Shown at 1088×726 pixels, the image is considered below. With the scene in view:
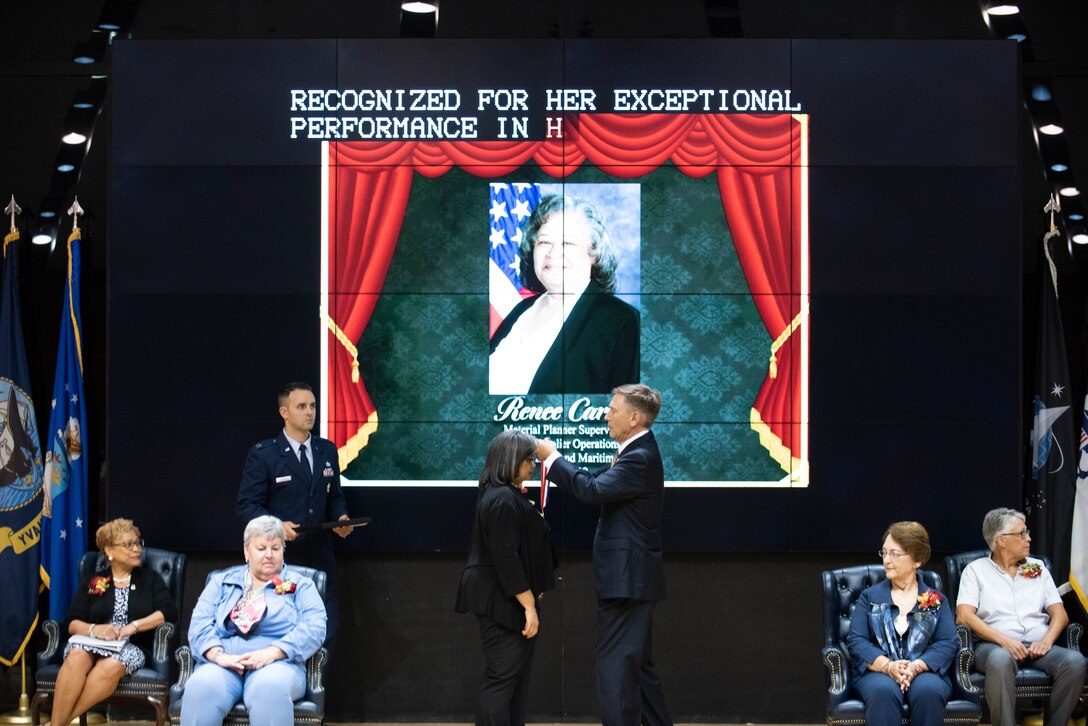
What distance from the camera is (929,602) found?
5.66 metres

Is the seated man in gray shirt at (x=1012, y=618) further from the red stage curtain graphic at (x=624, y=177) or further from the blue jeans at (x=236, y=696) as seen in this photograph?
the blue jeans at (x=236, y=696)

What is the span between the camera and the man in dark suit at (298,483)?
637 cm

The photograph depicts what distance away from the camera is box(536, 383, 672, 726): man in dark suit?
5641 mm

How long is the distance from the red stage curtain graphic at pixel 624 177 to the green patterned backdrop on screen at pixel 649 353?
68 mm

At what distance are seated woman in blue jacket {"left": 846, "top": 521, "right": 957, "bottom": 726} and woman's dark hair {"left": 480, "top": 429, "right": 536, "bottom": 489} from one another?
5.19 feet

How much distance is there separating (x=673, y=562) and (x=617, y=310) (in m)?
1.28

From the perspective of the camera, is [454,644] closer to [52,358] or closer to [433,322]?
[433,322]

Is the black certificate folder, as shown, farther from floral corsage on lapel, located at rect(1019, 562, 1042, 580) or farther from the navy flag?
the navy flag

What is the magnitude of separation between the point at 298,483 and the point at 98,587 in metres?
1.01

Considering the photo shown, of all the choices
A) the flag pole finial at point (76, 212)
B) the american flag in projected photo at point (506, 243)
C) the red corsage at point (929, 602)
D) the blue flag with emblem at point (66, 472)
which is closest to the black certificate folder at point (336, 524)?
the american flag in projected photo at point (506, 243)

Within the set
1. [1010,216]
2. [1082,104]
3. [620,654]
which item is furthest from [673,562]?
[1082,104]

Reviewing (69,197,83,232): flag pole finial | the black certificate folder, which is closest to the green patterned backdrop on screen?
the black certificate folder

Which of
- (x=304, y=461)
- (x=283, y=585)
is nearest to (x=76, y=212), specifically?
(x=304, y=461)

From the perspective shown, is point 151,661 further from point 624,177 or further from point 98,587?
point 624,177
